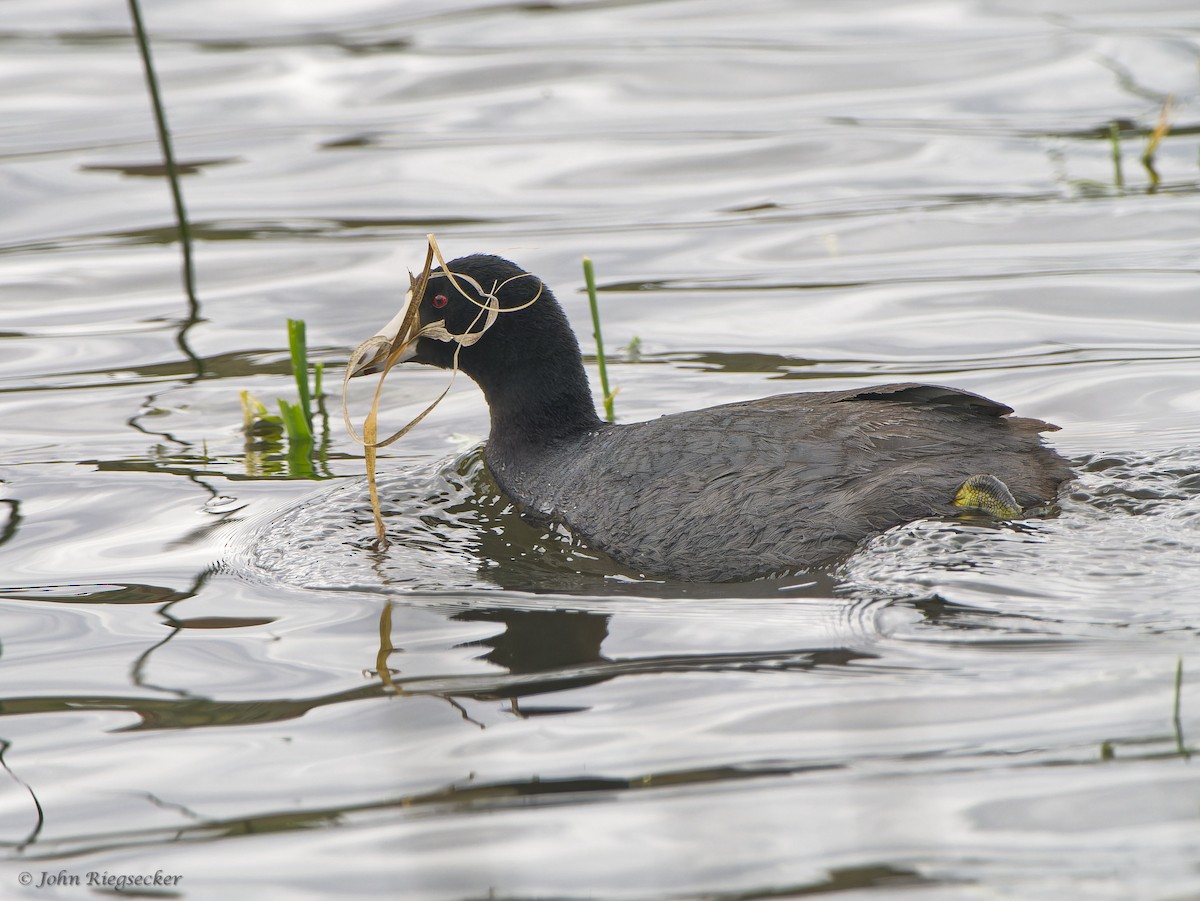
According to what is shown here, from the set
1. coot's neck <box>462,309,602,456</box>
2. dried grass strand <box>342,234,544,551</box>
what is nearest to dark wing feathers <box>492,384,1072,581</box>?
coot's neck <box>462,309,602,456</box>

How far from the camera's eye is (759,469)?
15.6 ft

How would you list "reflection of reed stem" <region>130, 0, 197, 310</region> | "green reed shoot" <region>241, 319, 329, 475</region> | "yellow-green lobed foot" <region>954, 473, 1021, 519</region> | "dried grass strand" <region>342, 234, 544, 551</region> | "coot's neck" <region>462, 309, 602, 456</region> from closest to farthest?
"yellow-green lobed foot" <region>954, 473, 1021, 519</region> → "dried grass strand" <region>342, 234, 544, 551</region> → "coot's neck" <region>462, 309, 602, 456</region> → "green reed shoot" <region>241, 319, 329, 475</region> → "reflection of reed stem" <region>130, 0, 197, 310</region>

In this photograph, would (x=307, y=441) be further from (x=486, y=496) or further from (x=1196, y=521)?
(x=1196, y=521)

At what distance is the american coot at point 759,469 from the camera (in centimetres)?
457

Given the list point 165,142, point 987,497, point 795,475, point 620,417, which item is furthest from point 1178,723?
point 165,142

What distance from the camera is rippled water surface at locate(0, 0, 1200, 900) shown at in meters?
3.28

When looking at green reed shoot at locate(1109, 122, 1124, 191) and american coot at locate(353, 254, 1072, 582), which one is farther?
green reed shoot at locate(1109, 122, 1124, 191)

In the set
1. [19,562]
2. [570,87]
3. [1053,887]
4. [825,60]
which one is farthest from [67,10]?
[1053,887]

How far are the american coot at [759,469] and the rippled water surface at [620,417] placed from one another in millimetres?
124

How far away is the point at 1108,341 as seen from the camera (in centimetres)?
713

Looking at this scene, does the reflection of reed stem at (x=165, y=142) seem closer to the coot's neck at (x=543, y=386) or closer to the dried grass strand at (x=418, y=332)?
the dried grass strand at (x=418, y=332)

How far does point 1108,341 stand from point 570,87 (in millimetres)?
5440

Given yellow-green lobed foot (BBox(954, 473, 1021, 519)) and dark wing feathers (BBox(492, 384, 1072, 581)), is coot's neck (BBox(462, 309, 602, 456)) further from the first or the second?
yellow-green lobed foot (BBox(954, 473, 1021, 519))

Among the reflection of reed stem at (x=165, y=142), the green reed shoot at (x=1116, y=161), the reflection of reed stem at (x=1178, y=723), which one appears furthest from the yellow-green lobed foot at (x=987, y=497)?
the green reed shoot at (x=1116, y=161)
